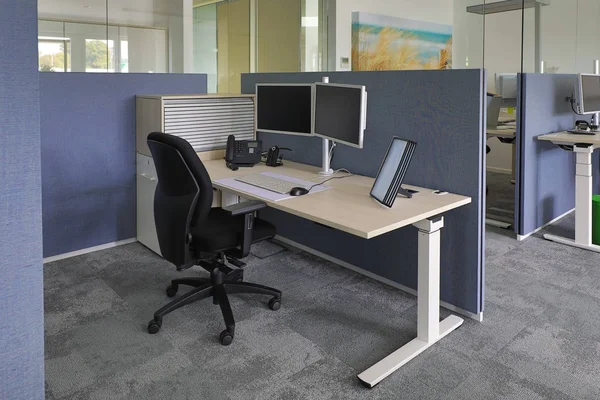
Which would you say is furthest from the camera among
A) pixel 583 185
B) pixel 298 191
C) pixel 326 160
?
pixel 583 185

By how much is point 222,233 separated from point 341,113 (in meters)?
0.89

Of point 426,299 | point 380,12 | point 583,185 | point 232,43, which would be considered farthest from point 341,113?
point 380,12

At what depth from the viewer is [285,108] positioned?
122 inches

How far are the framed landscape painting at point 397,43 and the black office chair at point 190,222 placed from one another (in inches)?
148

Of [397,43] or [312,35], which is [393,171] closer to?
[312,35]

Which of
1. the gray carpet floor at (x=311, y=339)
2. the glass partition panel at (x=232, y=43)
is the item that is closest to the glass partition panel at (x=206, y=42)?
the glass partition panel at (x=232, y=43)

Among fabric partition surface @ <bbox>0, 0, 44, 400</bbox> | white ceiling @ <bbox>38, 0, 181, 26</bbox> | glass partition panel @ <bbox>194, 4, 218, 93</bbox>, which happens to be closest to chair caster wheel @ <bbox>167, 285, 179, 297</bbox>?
fabric partition surface @ <bbox>0, 0, 44, 400</bbox>

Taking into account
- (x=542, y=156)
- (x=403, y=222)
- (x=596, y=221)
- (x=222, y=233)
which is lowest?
(x=596, y=221)

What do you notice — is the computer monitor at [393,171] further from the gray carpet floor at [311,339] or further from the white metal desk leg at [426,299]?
the gray carpet floor at [311,339]

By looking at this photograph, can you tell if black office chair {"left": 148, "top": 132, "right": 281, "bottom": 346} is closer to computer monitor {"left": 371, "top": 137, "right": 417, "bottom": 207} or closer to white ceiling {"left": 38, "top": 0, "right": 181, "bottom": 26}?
computer monitor {"left": 371, "top": 137, "right": 417, "bottom": 207}

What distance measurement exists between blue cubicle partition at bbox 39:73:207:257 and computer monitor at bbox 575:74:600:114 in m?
3.12

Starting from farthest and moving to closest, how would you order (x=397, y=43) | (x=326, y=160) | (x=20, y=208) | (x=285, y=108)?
(x=397, y=43)
(x=285, y=108)
(x=326, y=160)
(x=20, y=208)

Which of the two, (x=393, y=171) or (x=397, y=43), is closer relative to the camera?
(x=393, y=171)

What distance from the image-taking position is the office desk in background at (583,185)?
3432 mm
